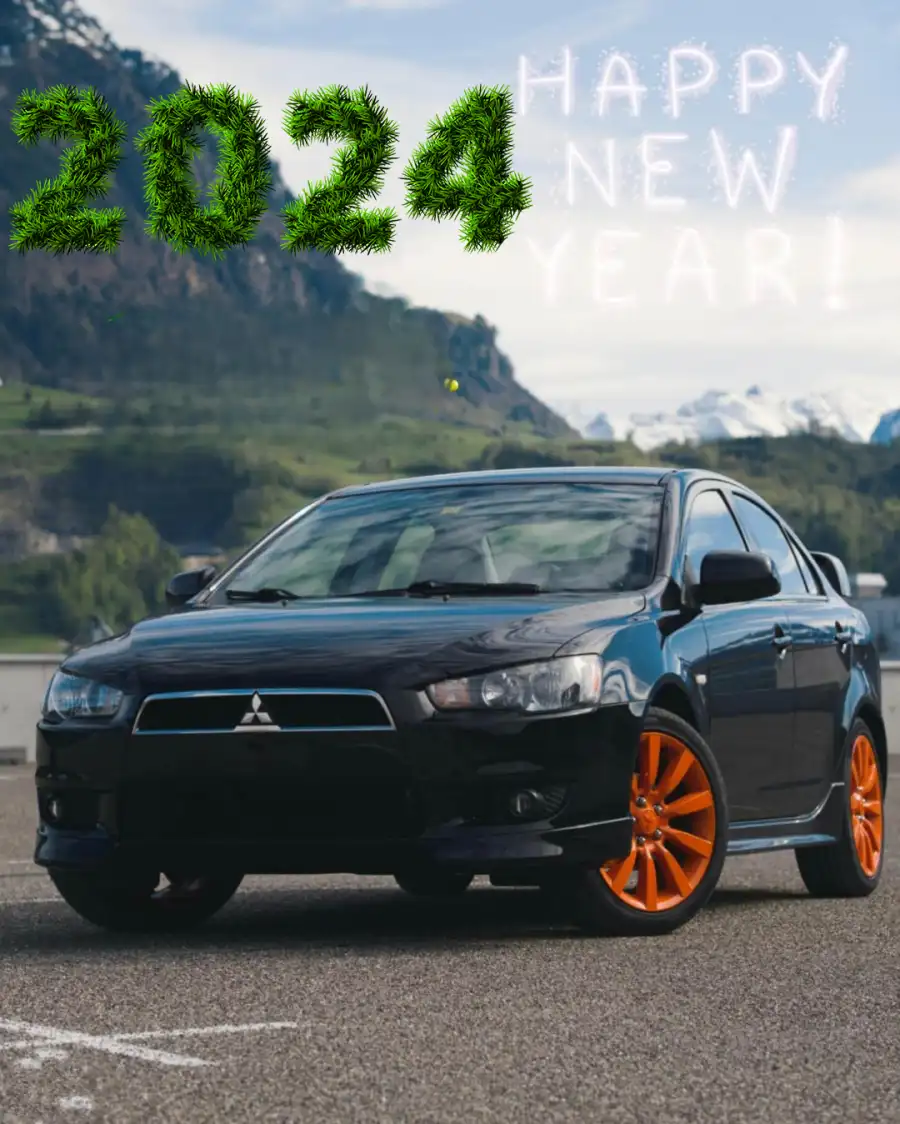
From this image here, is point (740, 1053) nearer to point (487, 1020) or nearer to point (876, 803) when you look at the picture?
point (487, 1020)

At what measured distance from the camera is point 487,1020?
5.74 meters

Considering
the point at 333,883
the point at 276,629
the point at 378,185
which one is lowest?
the point at 333,883

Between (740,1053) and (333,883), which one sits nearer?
(740,1053)

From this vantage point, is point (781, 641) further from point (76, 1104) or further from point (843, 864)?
point (76, 1104)

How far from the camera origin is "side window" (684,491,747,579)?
843 centimetres

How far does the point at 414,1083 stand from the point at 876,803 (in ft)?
17.3

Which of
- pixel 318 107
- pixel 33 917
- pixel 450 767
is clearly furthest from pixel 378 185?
pixel 450 767

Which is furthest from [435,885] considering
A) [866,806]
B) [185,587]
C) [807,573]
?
[807,573]

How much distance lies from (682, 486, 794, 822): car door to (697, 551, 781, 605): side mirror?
0.42 ft

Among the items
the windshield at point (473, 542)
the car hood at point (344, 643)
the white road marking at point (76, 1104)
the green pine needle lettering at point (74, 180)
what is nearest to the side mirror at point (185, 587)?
the windshield at point (473, 542)

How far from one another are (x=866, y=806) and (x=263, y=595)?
2.95 meters

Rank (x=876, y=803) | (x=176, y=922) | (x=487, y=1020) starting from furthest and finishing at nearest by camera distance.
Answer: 1. (x=876, y=803)
2. (x=176, y=922)
3. (x=487, y=1020)

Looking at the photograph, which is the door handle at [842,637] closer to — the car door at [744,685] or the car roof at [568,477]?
the car door at [744,685]

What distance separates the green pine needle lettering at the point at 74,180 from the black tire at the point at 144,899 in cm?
741
